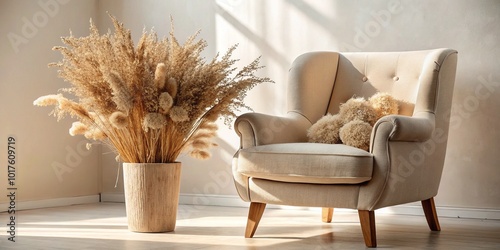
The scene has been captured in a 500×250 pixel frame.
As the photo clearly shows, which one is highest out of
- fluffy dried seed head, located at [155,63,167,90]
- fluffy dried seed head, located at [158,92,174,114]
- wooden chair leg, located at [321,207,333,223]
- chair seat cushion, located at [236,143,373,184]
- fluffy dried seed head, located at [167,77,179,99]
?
fluffy dried seed head, located at [155,63,167,90]

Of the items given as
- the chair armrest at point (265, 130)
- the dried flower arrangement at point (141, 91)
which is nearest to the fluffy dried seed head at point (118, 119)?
the dried flower arrangement at point (141, 91)

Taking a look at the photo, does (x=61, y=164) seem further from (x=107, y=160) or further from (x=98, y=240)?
(x=98, y=240)

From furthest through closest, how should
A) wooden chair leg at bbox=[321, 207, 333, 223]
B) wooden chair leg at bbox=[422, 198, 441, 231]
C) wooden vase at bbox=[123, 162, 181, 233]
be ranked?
wooden chair leg at bbox=[321, 207, 333, 223], wooden chair leg at bbox=[422, 198, 441, 231], wooden vase at bbox=[123, 162, 181, 233]

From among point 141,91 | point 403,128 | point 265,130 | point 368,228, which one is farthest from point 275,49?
point 368,228

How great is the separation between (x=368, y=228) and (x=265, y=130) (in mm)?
705

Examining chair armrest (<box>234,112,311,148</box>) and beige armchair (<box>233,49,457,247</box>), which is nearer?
beige armchair (<box>233,49,457,247</box>)

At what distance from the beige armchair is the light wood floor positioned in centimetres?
17

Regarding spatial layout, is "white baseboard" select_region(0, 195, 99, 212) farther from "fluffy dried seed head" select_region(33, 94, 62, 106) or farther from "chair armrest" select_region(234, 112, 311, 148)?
"chair armrest" select_region(234, 112, 311, 148)

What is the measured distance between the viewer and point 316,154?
3.16 metres

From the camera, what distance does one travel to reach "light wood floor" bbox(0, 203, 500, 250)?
126 inches

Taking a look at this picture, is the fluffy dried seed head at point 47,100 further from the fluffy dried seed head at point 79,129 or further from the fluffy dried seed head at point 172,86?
the fluffy dried seed head at point 172,86

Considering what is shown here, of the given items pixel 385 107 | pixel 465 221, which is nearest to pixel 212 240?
pixel 385 107

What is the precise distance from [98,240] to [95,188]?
7.29 ft

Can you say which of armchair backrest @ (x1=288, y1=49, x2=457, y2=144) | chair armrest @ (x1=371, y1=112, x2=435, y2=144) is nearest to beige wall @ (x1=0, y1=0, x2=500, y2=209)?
armchair backrest @ (x1=288, y1=49, x2=457, y2=144)
